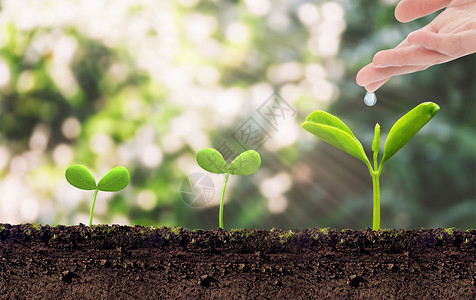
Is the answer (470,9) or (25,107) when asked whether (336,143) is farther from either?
(25,107)

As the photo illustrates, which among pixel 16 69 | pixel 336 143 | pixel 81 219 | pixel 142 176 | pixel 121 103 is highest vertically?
pixel 16 69

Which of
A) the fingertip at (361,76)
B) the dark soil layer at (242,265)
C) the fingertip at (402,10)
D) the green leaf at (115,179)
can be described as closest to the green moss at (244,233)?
the dark soil layer at (242,265)

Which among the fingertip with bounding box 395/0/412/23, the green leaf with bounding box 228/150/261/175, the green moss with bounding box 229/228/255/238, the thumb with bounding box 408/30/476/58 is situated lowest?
the green moss with bounding box 229/228/255/238

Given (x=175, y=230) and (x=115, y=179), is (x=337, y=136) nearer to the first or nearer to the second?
(x=175, y=230)

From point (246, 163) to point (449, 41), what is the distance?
0.38 metres

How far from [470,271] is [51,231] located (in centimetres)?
60

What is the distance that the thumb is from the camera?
1.85 ft

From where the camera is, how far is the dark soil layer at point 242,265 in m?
0.52

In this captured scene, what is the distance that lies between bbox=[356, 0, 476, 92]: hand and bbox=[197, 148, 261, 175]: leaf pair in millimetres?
249

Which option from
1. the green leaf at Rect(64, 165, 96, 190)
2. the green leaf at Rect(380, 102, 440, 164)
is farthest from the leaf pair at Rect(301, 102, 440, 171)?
the green leaf at Rect(64, 165, 96, 190)

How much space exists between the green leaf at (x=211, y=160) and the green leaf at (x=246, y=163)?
2cm

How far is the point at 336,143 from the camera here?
607 mm

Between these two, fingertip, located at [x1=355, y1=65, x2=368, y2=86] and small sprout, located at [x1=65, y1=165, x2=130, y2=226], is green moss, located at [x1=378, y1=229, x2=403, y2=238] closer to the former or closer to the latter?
fingertip, located at [x1=355, y1=65, x2=368, y2=86]

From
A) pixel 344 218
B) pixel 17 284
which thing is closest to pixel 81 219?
pixel 17 284
